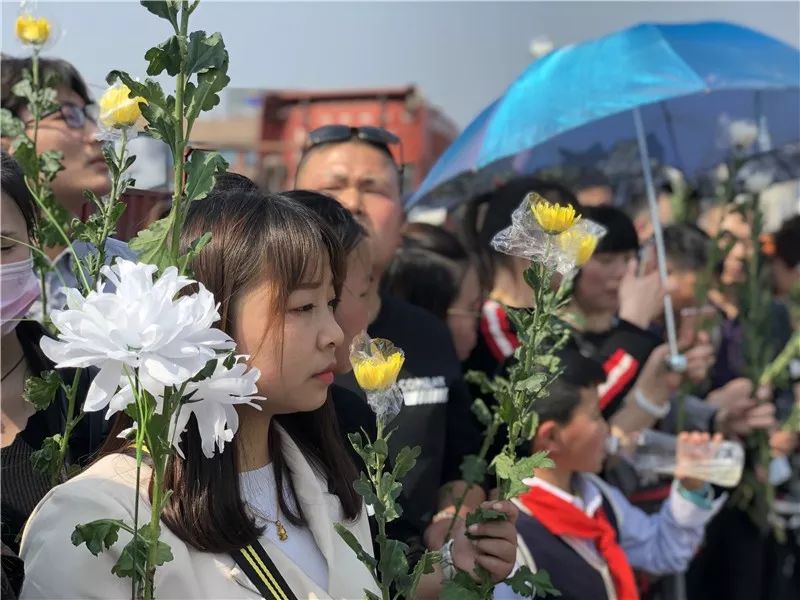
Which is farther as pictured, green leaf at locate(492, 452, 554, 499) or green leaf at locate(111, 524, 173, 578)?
green leaf at locate(492, 452, 554, 499)

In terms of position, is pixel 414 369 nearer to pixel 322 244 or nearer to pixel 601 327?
pixel 322 244

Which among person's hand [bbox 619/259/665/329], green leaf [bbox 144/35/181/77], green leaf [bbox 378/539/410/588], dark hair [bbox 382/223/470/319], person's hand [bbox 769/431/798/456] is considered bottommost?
person's hand [bbox 769/431/798/456]

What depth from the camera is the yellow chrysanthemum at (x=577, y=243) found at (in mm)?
1752

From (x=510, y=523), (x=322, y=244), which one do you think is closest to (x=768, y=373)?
(x=510, y=523)

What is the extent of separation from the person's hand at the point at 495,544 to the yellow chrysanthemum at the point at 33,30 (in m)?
1.28

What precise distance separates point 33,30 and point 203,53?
1.01m

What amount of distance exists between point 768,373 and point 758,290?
0.40 m

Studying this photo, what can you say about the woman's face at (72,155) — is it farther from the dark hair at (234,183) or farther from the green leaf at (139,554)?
the green leaf at (139,554)

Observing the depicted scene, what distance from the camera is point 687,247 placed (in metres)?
5.03

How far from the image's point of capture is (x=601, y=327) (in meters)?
4.12

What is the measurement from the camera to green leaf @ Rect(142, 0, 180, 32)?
52.9 inches

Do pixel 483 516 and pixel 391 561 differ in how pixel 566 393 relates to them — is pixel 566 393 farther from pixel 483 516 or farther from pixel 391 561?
pixel 391 561

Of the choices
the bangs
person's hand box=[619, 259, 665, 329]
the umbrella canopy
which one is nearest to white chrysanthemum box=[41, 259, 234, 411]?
the bangs

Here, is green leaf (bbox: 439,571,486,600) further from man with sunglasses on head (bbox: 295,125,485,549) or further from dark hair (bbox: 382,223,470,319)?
dark hair (bbox: 382,223,470,319)
